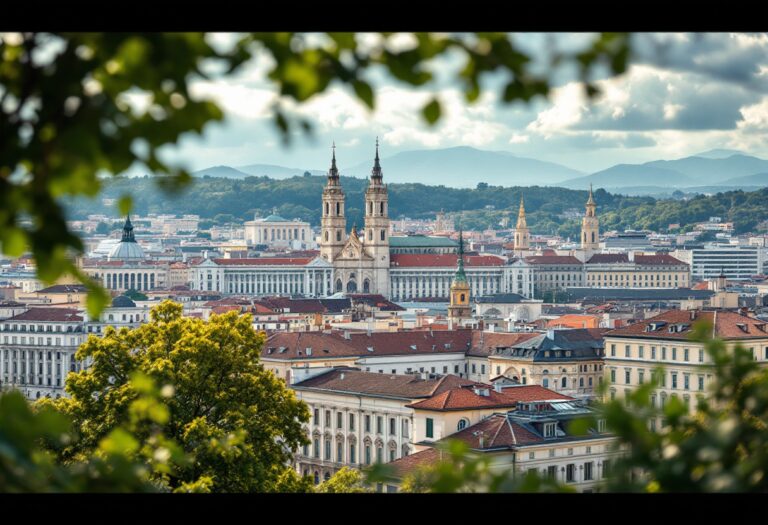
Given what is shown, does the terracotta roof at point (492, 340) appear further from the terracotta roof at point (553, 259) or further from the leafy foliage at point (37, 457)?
the terracotta roof at point (553, 259)

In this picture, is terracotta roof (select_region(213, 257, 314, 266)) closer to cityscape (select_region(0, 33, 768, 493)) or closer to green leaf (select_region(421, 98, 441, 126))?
cityscape (select_region(0, 33, 768, 493))

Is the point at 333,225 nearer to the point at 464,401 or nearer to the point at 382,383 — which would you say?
the point at 382,383

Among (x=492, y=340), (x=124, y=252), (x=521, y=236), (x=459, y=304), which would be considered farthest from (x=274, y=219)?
(x=492, y=340)

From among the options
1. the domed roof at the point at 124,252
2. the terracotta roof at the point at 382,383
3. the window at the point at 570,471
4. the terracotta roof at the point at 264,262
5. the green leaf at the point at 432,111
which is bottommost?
the window at the point at 570,471

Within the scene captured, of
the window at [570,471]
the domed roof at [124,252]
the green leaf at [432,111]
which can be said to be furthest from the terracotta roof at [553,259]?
the green leaf at [432,111]

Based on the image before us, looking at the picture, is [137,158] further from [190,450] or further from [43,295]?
[43,295]

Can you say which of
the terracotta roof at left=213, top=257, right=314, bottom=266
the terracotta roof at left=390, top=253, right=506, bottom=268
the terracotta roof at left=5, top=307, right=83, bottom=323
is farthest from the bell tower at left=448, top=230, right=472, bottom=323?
the terracotta roof at left=213, top=257, right=314, bottom=266
